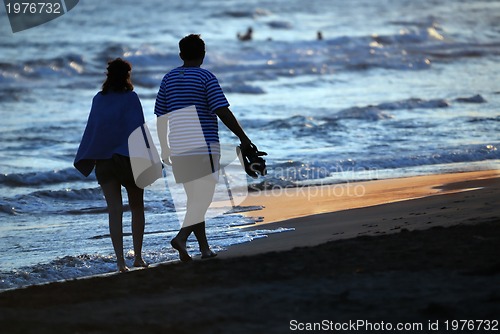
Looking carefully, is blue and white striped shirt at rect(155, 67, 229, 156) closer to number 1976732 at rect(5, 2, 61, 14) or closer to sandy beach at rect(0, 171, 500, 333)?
sandy beach at rect(0, 171, 500, 333)

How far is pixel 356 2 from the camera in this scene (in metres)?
57.8

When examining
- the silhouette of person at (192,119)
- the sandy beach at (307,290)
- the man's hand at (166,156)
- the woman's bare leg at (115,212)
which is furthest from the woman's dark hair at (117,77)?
the sandy beach at (307,290)

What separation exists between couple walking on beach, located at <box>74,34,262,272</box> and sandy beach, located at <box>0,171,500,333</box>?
2.29 ft

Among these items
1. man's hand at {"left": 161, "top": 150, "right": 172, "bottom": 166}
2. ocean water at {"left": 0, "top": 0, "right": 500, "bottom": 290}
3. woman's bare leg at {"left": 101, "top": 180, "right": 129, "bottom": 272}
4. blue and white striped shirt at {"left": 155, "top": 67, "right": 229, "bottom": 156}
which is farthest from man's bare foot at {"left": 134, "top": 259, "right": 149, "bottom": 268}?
blue and white striped shirt at {"left": 155, "top": 67, "right": 229, "bottom": 156}

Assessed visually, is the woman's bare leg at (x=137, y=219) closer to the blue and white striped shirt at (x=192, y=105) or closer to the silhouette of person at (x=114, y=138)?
the silhouette of person at (x=114, y=138)

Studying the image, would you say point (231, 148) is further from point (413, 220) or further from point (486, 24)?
point (486, 24)

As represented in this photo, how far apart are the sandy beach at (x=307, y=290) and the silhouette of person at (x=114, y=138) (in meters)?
0.76

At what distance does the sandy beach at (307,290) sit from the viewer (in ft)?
16.0

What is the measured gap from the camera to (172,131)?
7.18m

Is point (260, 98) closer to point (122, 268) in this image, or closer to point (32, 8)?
point (122, 268)

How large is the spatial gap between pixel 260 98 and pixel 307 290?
18.7 metres

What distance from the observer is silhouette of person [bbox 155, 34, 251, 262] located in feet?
23.2

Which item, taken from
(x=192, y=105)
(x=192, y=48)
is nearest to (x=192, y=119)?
(x=192, y=105)

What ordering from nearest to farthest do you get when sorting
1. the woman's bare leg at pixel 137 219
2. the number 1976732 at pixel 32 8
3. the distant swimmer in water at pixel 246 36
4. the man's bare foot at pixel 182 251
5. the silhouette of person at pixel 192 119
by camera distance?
1. the silhouette of person at pixel 192 119
2. the man's bare foot at pixel 182 251
3. the woman's bare leg at pixel 137 219
4. the number 1976732 at pixel 32 8
5. the distant swimmer in water at pixel 246 36
